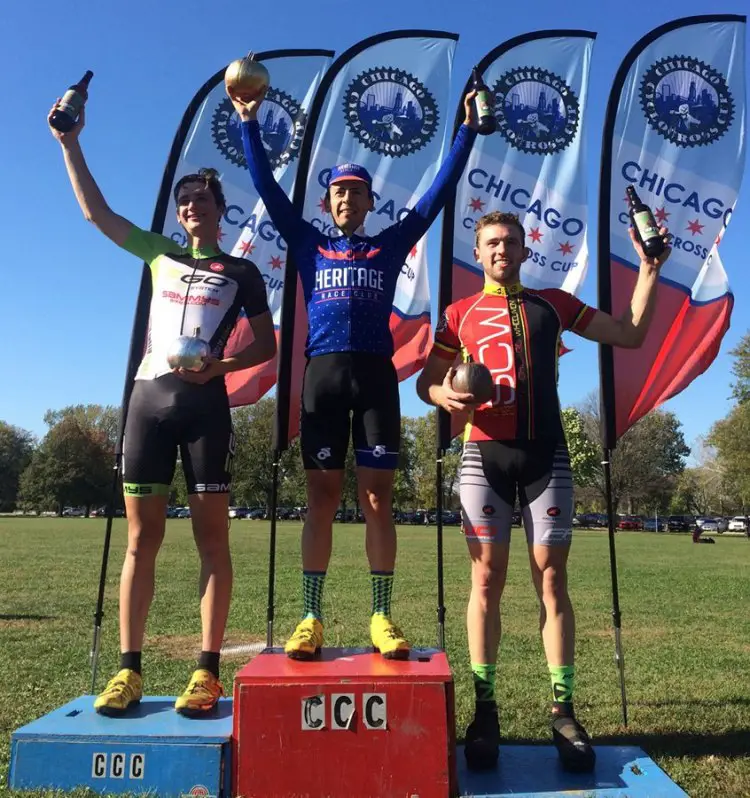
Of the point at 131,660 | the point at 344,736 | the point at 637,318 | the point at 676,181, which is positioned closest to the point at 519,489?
the point at 637,318

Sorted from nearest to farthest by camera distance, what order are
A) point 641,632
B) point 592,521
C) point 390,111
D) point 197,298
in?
point 197,298 < point 390,111 < point 641,632 < point 592,521

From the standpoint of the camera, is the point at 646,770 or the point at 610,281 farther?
the point at 610,281

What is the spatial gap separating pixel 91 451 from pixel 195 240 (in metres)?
74.0

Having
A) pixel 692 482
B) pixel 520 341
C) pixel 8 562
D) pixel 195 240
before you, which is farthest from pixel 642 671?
pixel 692 482

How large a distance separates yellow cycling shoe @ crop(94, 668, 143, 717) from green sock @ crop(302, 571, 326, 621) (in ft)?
2.93

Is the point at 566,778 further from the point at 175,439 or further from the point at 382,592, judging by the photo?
the point at 175,439

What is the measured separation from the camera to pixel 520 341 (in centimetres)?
381

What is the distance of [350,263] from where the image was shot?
397 centimetres

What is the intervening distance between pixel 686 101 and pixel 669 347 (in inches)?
85.2

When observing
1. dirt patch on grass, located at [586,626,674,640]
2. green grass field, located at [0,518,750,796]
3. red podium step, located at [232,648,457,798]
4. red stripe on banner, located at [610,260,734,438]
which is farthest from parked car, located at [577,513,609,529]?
red podium step, located at [232,648,457,798]

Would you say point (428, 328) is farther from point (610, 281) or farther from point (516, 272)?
point (516, 272)

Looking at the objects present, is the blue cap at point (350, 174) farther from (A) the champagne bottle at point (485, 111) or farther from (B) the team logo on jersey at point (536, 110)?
(B) the team logo on jersey at point (536, 110)

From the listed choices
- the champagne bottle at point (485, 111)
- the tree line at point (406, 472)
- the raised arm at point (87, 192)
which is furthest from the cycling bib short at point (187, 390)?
the tree line at point (406, 472)

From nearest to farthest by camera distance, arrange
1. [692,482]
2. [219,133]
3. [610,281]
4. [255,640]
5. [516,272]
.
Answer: [516,272] → [610,281] → [219,133] → [255,640] → [692,482]
